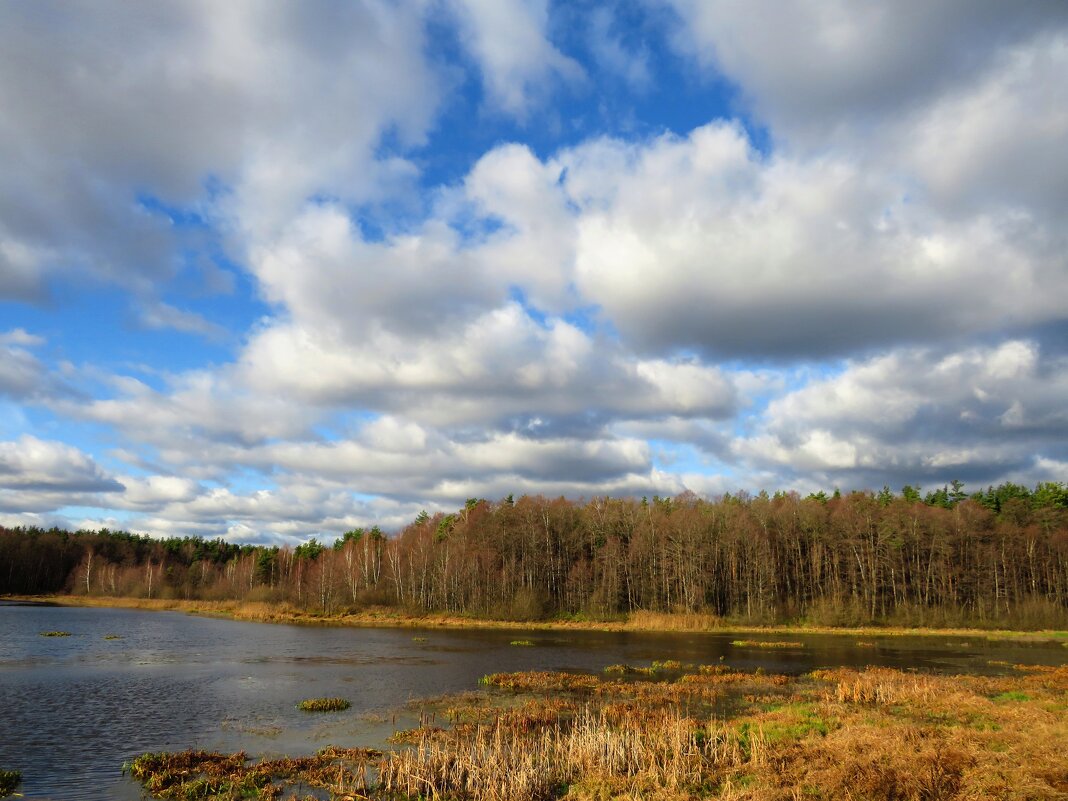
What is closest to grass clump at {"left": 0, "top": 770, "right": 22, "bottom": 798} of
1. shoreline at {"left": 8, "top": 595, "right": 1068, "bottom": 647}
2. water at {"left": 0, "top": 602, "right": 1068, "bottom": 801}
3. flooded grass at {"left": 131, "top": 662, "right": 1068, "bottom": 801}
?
water at {"left": 0, "top": 602, "right": 1068, "bottom": 801}

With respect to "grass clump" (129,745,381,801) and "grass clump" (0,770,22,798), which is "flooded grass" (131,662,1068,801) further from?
"grass clump" (0,770,22,798)

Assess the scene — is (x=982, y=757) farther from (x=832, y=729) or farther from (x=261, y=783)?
(x=261, y=783)

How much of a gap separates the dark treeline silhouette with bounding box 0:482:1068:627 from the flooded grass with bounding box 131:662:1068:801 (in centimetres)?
6679

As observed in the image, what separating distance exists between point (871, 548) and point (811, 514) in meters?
9.23

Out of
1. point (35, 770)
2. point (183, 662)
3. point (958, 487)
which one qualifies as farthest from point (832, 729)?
point (958, 487)

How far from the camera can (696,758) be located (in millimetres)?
19875

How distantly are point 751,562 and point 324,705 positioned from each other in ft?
260

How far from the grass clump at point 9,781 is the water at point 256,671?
0.29m

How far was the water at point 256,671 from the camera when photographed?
78.6 ft

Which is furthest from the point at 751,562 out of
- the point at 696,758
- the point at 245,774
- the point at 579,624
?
the point at 245,774

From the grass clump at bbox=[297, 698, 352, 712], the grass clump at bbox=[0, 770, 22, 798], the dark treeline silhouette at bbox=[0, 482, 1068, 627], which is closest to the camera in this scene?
the grass clump at bbox=[0, 770, 22, 798]

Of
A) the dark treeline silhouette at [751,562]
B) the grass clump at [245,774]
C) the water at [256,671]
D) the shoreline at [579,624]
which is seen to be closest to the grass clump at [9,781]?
the water at [256,671]

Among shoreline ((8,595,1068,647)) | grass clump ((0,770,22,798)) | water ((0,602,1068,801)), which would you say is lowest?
shoreline ((8,595,1068,647))

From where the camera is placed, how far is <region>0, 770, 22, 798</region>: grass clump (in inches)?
730
